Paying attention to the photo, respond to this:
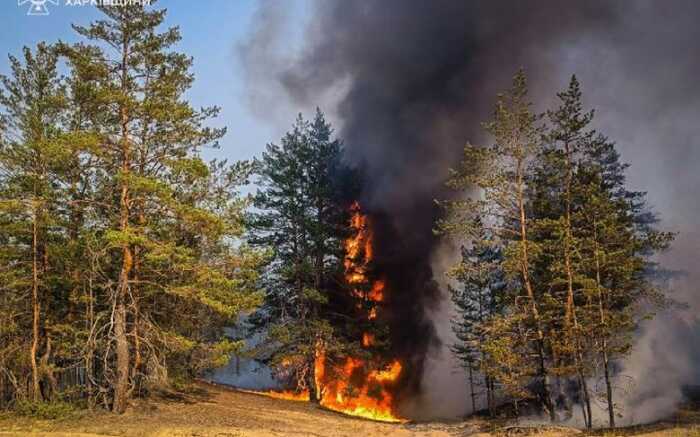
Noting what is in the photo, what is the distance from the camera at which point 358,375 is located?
33531 millimetres

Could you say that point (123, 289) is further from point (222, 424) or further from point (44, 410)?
point (222, 424)

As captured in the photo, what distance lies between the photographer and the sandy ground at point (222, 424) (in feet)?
46.2

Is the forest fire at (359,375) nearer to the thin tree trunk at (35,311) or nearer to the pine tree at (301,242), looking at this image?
the pine tree at (301,242)

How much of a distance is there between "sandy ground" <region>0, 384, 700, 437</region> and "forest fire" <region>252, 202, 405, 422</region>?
4.26 metres

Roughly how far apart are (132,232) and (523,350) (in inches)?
560

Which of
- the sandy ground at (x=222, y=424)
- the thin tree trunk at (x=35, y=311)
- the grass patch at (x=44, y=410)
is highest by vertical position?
the thin tree trunk at (x=35, y=311)

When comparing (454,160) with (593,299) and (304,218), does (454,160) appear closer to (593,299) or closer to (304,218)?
(304,218)

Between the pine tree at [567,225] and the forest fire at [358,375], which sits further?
the forest fire at [358,375]

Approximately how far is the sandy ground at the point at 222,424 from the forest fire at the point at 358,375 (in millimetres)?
4265

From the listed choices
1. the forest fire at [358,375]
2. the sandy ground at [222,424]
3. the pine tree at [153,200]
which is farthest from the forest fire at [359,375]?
the pine tree at [153,200]

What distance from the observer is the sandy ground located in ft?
46.2

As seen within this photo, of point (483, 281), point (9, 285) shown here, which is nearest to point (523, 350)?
point (483, 281)

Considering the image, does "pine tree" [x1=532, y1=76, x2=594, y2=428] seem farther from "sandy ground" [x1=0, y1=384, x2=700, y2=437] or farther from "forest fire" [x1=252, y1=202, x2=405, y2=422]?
"forest fire" [x1=252, y1=202, x2=405, y2=422]

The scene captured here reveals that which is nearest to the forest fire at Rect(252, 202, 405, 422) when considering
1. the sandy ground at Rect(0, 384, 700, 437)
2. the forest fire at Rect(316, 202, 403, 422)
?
the forest fire at Rect(316, 202, 403, 422)
